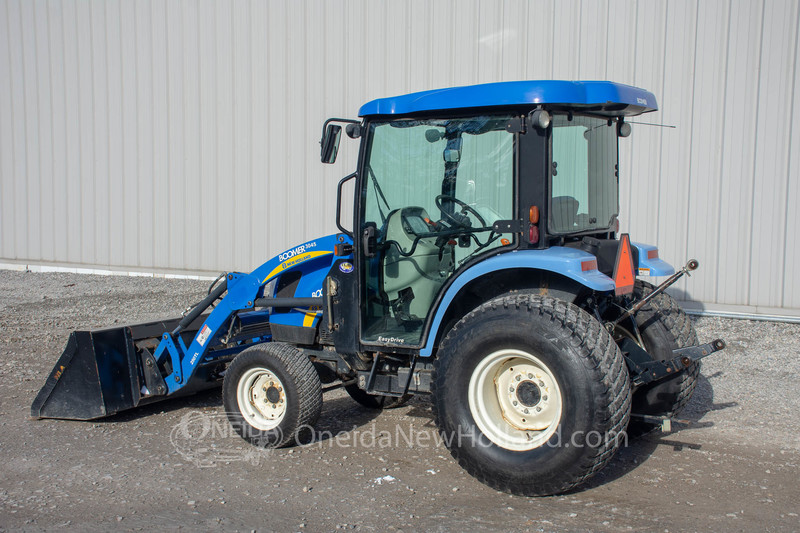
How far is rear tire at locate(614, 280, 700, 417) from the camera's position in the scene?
183 inches

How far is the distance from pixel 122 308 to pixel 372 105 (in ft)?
21.2

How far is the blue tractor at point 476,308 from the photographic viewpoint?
386 cm

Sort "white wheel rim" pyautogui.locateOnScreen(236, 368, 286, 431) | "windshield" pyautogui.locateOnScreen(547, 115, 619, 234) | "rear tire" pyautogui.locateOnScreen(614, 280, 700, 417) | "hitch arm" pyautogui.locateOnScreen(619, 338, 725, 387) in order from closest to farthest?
"hitch arm" pyautogui.locateOnScreen(619, 338, 725, 387)
"windshield" pyautogui.locateOnScreen(547, 115, 619, 234)
"rear tire" pyautogui.locateOnScreen(614, 280, 700, 417)
"white wheel rim" pyautogui.locateOnScreen(236, 368, 286, 431)

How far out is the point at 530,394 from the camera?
400 centimetres

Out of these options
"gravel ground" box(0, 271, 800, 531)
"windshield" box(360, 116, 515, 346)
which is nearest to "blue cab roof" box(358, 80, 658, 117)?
"windshield" box(360, 116, 515, 346)

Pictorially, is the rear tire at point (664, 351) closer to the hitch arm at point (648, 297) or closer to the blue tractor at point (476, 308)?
the blue tractor at point (476, 308)

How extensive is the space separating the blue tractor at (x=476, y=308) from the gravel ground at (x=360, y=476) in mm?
230

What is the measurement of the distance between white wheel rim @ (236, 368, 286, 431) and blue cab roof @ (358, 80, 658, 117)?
1820 millimetres

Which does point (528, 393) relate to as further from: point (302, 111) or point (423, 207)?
point (302, 111)

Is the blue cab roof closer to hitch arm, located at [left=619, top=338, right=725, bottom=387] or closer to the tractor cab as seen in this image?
the tractor cab

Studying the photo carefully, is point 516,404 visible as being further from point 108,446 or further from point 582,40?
point 582,40

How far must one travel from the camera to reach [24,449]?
484 cm

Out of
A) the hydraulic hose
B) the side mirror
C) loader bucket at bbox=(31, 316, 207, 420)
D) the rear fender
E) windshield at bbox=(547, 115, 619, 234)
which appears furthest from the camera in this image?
the hydraulic hose

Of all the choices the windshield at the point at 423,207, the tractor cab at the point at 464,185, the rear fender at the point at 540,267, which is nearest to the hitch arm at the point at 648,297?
the tractor cab at the point at 464,185
